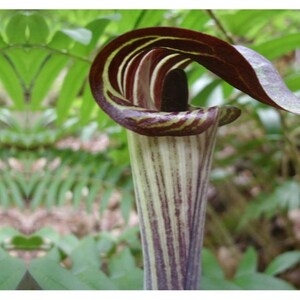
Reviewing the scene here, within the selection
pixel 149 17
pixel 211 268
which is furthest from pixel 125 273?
pixel 149 17

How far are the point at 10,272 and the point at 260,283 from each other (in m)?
0.35

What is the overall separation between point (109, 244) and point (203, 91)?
32 centimetres

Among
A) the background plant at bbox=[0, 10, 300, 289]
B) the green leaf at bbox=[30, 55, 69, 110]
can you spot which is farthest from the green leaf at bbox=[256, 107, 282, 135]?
the green leaf at bbox=[30, 55, 69, 110]

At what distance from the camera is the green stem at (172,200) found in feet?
1.63

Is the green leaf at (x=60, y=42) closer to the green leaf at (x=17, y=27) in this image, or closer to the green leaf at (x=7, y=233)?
the green leaf at (x=17, y=27)

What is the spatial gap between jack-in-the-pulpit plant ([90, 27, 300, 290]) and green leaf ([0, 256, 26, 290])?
156mm

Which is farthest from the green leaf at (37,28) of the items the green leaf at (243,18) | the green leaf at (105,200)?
the green leaf at (105,200)

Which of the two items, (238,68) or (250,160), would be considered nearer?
(238,68)

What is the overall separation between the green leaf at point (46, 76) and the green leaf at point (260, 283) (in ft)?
1.40

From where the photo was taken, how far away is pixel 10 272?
57 centimetres

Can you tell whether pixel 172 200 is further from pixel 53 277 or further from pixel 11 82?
pixel 11 82
